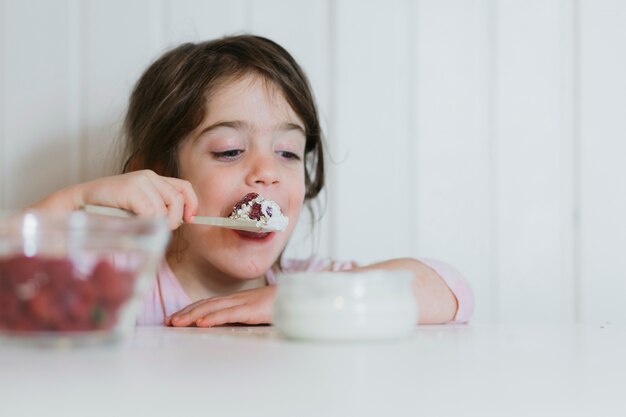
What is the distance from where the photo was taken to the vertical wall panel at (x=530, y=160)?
1.64 meters

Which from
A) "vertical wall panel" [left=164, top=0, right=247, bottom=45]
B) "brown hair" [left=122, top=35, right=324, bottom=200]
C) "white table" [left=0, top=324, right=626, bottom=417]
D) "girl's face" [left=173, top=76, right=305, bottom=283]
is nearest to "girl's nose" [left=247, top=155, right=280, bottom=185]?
"girl's face" [left=173, top=76, right=305, bottom=283]

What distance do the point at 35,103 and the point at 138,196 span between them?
656 mm

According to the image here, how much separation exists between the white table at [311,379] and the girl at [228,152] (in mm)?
478

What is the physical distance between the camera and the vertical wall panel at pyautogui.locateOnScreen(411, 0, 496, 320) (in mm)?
1623

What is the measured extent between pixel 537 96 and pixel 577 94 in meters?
0.08

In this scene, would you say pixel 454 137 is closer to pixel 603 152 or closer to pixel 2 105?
pixel 603 152

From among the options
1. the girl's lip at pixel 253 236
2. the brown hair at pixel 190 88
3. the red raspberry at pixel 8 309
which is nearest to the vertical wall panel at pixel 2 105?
the brown hair at pixel 190 88

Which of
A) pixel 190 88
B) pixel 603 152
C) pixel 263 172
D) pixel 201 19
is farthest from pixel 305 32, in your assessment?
pixel 603 152

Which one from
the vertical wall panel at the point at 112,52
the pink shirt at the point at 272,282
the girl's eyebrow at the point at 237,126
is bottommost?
the pink shirt at the point at 272,282

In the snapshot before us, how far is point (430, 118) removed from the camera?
5.32 feet

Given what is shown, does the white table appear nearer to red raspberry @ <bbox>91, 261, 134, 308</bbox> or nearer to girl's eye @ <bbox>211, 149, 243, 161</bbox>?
red raspberry @ <bbox>91, 261, 134, 308</bbox>

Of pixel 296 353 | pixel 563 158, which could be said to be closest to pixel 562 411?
pixel 296 353

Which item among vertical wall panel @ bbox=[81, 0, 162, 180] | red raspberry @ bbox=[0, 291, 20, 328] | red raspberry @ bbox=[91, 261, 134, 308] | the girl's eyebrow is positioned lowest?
red raspberry @ bbox=[0, 291, 20, 328]

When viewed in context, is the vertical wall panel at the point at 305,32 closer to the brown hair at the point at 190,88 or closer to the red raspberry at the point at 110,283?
the brown hair at the point at 190,88
